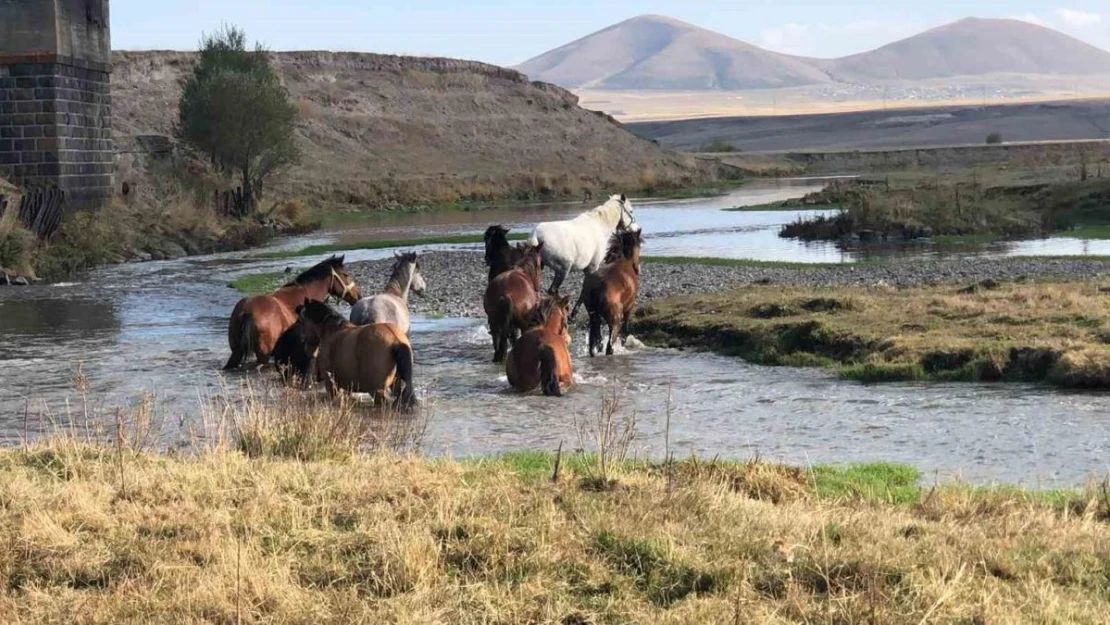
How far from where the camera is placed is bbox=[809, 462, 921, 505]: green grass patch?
8.23 m

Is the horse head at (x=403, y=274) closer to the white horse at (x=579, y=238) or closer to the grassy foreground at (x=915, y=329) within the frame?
the white horse at (x=579, y=238)

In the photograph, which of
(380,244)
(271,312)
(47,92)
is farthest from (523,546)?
(380,244)

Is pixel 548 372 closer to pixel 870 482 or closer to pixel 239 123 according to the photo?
pixel 870 482

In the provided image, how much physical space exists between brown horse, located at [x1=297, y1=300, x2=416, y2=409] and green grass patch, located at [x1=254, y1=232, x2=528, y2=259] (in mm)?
23816

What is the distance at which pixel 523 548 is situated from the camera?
6.59m

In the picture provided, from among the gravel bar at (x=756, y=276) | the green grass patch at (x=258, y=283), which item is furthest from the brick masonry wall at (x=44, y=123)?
the gravel bar at (x=756, y=276)

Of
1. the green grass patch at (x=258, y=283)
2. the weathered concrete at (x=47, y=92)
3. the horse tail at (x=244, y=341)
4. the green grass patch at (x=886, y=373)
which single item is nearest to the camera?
the green grass patch at (x=886, y=373)

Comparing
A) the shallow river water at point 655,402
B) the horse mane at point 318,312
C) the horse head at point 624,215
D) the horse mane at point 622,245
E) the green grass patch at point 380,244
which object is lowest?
the shallow river water at point 655,402

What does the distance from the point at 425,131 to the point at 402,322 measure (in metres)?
83.4

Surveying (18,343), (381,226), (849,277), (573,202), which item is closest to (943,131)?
(573,202)

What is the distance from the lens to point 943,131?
531 feet

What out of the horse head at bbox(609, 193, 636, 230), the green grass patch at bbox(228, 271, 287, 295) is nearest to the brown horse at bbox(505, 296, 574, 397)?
the horse head at bbox(609, 193, 636, 230)

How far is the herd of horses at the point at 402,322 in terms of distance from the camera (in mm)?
12539

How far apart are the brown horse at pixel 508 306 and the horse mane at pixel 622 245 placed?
1.82 metres
